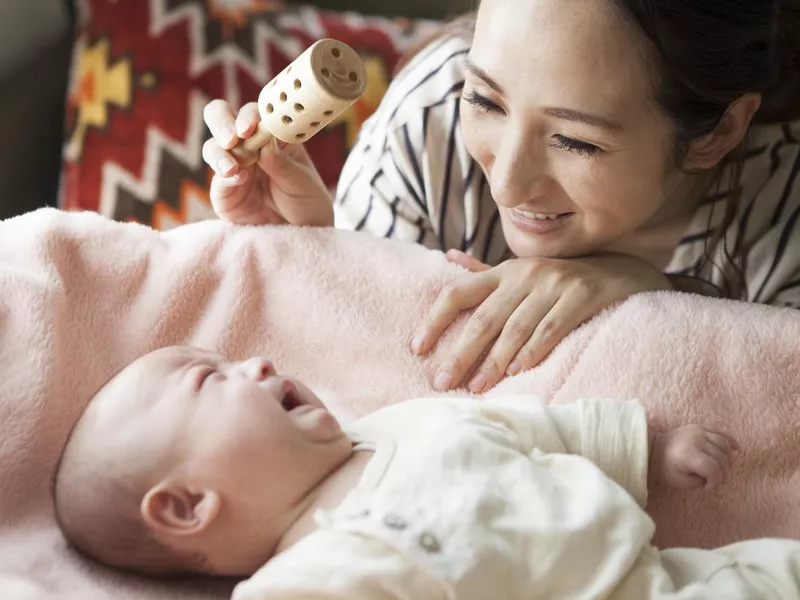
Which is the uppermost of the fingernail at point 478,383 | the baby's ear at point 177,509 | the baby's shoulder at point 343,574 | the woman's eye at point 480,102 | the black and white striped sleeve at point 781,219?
the woman's eye at point 480,102

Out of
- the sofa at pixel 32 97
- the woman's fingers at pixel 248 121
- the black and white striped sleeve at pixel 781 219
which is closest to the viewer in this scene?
the woman's fingers at pixel 248 121

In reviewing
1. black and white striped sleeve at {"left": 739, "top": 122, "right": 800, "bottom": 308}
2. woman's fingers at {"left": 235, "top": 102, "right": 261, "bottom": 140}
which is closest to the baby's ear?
woman's fingers at {"left": 235, "top": 102, "right": 261, "bottom": 140}

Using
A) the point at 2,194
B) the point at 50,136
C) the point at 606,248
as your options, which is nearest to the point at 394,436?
the point at 606,248

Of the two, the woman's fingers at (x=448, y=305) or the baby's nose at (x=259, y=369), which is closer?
the baby's nose at (x=259, y=369)

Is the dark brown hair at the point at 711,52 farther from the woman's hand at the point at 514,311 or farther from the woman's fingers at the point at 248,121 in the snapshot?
the woman's fingers at the point at 248,121

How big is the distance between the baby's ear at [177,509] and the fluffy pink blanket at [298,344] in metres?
0.08

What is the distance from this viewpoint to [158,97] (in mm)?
1702

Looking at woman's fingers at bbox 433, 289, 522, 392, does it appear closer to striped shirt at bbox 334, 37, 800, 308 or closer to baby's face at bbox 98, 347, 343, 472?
baby's face at bbox 98, 347, 343, 472

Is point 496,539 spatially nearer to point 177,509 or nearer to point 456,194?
point 177,509

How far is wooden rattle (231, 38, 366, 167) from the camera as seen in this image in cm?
85

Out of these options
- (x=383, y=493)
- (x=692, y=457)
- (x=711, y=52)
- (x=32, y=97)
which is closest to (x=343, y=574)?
(x=383, y=493)

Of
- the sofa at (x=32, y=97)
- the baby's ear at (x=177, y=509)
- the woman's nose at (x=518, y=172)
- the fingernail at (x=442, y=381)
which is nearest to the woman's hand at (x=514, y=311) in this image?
the fingernail at (x=442, y=381)

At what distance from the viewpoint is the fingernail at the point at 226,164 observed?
1.05 m

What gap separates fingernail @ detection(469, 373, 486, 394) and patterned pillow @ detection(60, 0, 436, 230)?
84 cm
